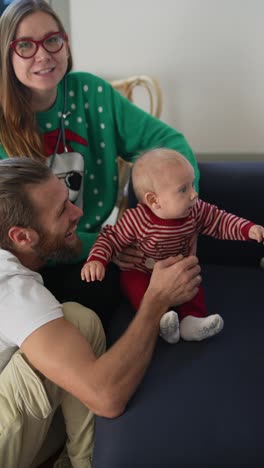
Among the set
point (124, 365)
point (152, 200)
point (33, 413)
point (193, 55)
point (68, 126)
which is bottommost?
point (33, 413)

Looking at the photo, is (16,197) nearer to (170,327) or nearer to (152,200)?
(152,200)

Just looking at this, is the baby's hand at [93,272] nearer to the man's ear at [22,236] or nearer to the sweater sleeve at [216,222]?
the man's ear at [22,236]

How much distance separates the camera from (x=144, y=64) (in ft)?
6.62

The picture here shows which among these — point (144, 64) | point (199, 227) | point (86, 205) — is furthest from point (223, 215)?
point (144, 64)

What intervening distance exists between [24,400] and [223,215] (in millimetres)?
749

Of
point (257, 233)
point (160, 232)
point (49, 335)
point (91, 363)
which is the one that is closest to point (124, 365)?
point (91, 363)

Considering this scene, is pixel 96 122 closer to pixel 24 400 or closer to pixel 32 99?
pixel 32 99

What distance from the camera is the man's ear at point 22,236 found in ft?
3.60

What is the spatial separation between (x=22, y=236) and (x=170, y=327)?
450 mm

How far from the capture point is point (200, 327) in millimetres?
1148

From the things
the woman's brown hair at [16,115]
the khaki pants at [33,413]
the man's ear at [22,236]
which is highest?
the woman's brown hair at [16,115]

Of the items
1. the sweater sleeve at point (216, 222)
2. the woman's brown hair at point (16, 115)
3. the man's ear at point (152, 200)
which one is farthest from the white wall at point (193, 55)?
the man's ear at point (152, 200)

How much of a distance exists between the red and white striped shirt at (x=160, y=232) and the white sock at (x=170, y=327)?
0.22 meters

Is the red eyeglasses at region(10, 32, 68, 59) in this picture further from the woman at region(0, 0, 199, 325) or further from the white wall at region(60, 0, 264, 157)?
the white wall at region(60, 0, 264, 157)
